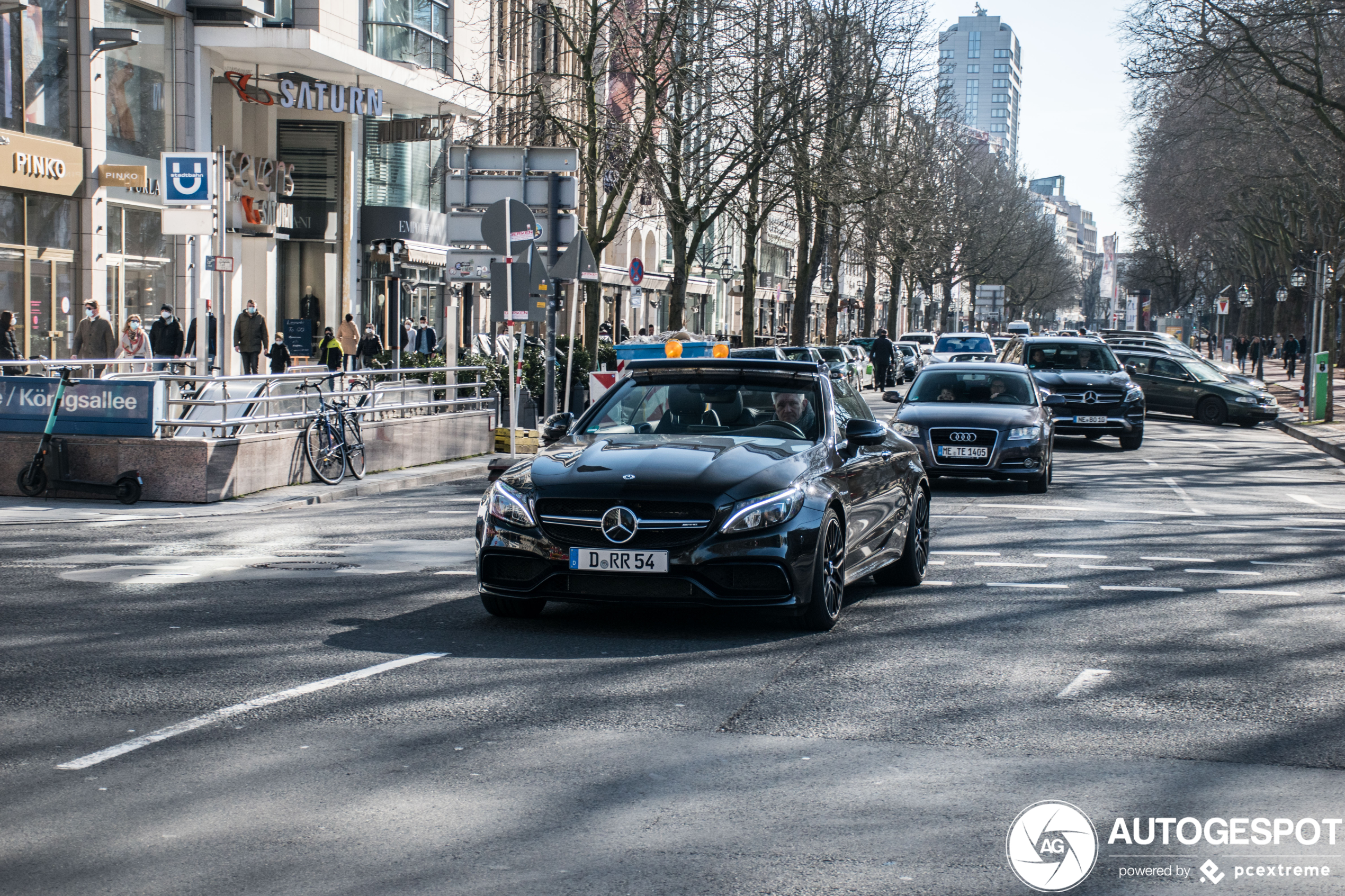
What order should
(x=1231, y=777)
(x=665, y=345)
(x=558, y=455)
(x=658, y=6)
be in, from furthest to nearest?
(x=658, y=6), (x=665, y=345), (x=558, y=455), (x=1231, y=777)

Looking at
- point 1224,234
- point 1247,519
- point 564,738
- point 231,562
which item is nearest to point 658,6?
point 1247,519

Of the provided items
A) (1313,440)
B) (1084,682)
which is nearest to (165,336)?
(1313,440)

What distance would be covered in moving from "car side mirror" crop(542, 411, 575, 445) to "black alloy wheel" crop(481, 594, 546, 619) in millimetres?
1098

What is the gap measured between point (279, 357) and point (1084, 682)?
26.9 m

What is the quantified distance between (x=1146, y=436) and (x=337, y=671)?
2508 cm

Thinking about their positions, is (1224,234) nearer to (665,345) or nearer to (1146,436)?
(1146,436)

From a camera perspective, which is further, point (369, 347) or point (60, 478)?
point (369, 347)

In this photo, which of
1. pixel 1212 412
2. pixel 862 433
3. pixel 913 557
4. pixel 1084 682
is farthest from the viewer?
pixel 1212 412

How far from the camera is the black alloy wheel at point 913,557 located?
34.2 ft

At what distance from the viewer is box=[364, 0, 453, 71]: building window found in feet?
123

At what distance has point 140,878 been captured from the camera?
14.3ft

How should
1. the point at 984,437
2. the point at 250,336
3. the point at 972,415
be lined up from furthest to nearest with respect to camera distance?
the point at 250,336 → the point at 972,415 → the point at 984,437

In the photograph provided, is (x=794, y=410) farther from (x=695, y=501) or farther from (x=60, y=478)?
(x=60, y=478)

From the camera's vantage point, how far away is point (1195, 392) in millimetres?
35312
